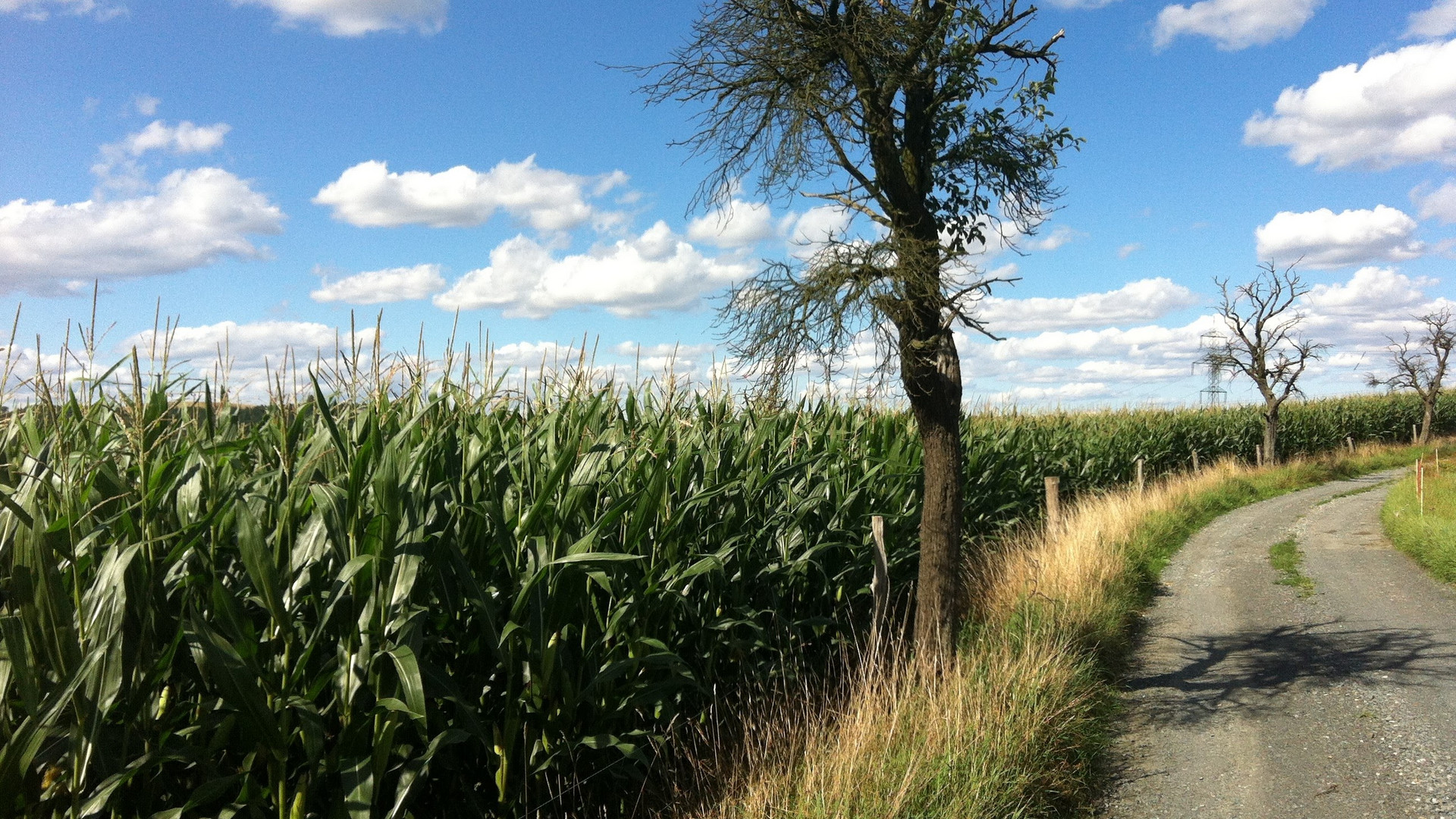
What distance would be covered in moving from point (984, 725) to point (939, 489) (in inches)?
84.6

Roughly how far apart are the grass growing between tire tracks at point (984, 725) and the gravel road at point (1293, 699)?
37cm

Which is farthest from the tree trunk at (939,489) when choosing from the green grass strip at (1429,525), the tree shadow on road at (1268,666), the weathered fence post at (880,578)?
the green grass strip at (1429,525)

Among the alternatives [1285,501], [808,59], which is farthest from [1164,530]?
[808,59]

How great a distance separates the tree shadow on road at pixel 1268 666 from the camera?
7.14 metres

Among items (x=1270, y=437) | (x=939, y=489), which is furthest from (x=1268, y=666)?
(x=1270, y=437)

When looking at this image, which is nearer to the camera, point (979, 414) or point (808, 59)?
point (808, 59)

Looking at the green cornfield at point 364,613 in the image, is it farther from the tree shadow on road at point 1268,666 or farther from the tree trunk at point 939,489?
the tree shadow on road at point 1268,666

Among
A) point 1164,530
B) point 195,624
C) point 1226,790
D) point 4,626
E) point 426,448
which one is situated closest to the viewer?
point 4,626

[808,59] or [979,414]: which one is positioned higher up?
[808,59]

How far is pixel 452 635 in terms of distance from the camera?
363 cm

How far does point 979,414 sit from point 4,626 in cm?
1843

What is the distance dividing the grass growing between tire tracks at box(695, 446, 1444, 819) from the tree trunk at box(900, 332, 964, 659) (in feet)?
1.17

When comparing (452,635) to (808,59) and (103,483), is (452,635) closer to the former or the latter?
(103,483)

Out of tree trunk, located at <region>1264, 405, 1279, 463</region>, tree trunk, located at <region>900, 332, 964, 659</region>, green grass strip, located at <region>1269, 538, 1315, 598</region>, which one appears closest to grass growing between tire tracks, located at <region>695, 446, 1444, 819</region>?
tree trunk, located at <region>900, 332, 964, 659</region>
